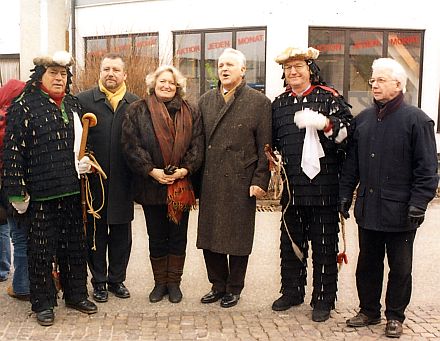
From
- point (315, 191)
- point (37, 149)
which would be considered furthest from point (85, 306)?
point (315, 191)

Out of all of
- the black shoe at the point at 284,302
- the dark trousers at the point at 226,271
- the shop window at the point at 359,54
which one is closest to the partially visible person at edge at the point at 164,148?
the dark trousers at the point at 226,271

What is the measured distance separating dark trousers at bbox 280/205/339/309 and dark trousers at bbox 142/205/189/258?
83 cm

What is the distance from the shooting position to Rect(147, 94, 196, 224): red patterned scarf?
4.70 m

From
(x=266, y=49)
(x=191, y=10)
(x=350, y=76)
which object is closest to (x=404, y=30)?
(x=350, y=76)

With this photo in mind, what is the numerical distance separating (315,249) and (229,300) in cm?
83

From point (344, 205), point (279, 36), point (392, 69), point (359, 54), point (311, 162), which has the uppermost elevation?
point (279, 36)

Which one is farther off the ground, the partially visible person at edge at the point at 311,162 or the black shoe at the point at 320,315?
the partially visible person at edge at the point at 311,162

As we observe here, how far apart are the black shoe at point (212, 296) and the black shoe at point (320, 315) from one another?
32.7 inches

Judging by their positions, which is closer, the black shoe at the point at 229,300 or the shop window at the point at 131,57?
the black shoe at the point at 229,300

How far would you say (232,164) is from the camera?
4.72 m

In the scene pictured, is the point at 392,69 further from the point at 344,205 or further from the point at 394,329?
the point at 394,329

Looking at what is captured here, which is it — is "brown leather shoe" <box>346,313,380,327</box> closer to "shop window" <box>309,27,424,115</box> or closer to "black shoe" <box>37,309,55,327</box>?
"black shoe" <box>37,309,55,327</box>

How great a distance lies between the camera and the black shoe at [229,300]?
4845 mm

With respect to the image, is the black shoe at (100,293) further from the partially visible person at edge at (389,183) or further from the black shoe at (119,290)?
the partially visible person at edge at (389,183)
